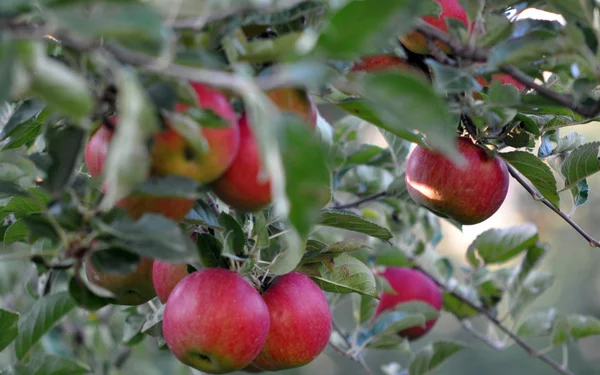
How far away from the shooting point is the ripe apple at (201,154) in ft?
2.00

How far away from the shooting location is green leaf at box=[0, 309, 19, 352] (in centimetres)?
95

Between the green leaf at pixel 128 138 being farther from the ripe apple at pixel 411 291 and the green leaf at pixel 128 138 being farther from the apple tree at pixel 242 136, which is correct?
the ripe apple at pixel 411 291

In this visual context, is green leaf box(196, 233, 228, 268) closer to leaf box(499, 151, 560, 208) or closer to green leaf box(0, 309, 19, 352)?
green leaf box(0, 309, 19, 352)

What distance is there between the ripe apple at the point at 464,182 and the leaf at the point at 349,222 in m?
0.12

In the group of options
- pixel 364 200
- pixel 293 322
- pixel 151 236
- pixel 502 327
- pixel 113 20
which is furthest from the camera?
pixel 502 327

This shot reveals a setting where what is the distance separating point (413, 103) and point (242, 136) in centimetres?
20

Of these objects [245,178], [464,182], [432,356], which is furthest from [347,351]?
[245,178]

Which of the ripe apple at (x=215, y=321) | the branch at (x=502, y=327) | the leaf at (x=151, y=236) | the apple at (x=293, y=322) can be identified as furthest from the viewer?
the branch at (x=502, y=327)

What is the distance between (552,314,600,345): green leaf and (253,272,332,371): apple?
0.83m

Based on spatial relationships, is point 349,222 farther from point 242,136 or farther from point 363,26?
point 363,26

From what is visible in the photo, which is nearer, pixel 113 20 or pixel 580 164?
pixel 113 20

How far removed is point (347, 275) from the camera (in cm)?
98

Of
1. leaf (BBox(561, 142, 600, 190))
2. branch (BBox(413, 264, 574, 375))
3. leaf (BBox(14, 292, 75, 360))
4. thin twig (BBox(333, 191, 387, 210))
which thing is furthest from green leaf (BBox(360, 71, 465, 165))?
branch (BBox(413, 264, 574, 375))

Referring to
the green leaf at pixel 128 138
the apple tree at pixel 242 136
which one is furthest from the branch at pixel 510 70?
the green leaf at pixel 128 138
